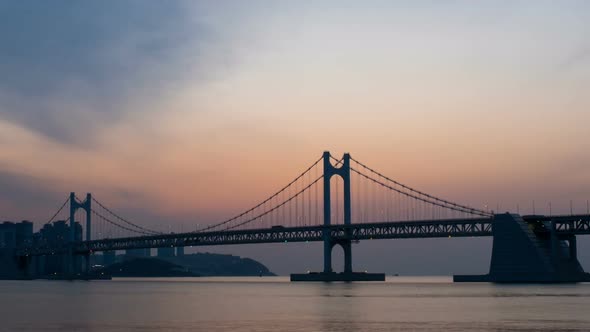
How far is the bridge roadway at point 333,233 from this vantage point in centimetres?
9468

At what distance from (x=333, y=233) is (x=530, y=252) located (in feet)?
120

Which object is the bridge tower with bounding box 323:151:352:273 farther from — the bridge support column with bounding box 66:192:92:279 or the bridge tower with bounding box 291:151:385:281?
the bridge support column with bounding box 66:192:92:279

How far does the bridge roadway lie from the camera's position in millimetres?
94681

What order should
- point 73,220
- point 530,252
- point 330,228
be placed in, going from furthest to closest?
point 73,220 < point 330,228 < point 530,252

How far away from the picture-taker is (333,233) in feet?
400

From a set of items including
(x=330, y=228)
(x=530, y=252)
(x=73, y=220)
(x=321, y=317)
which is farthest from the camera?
(x=73, y=220)

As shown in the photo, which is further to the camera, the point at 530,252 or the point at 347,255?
the point at 347,255

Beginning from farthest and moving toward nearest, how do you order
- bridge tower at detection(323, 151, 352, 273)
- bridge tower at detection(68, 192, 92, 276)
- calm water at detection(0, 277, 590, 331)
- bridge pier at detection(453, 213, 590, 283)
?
bridge tower at detection(68, 192, 92, 276) → bridge tower at detection(323, 151, 352, 273) → bridge pier at detection(453, 213, 590, 283) → calm water at detection(0, 277, 590, 331)

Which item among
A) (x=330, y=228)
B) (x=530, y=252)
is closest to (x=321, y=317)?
(x=530, y=252)

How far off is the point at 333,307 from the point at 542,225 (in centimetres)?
4511

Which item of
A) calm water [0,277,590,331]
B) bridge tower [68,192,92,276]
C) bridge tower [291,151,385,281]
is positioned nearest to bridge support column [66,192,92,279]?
bridge tower [68,192,92,276]

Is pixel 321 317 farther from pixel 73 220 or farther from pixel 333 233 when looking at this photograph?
pixel 73 220

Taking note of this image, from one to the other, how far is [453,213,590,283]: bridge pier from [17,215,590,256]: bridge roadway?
4.08ft

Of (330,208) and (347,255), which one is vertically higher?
(330,208)
